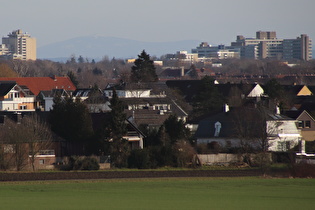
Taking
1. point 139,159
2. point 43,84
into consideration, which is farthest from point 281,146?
point 43,84

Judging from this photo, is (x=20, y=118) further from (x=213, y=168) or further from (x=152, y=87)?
(x=152, y=87)

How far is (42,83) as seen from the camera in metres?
124

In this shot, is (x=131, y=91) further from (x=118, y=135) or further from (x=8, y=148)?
(x=8, y=148)

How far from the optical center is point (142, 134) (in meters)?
61.9

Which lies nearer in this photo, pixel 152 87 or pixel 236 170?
pixel 236 170

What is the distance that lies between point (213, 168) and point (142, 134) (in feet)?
24.9

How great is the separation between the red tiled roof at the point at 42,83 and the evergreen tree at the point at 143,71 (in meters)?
12.6

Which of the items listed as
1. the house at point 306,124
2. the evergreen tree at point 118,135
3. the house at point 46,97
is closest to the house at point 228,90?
the house at point 46,97

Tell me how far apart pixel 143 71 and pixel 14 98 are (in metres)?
20.2

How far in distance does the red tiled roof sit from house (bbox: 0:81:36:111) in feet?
36.7

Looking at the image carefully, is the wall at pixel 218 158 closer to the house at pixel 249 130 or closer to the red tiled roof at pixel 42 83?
the house at pixel 249 130

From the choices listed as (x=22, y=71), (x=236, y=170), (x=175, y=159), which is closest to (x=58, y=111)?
(x=175, y=159)

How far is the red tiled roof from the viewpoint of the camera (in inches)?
4761

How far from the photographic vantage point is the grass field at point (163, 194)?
3366cm
